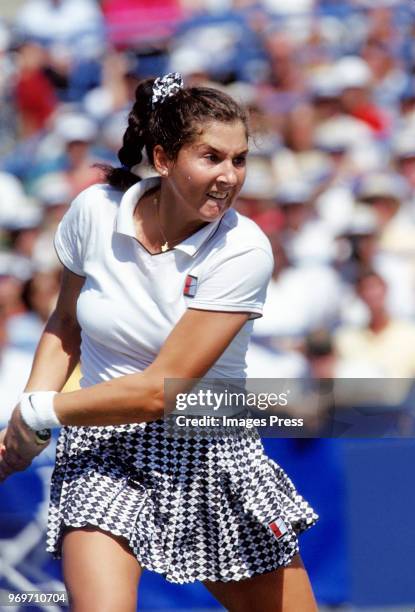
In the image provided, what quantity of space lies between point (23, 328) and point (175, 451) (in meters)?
2.86

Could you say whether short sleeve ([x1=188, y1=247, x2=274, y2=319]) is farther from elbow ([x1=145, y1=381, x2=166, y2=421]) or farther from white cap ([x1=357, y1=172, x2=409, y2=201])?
white cap ([x1=357, y1=172, x2=409, y2=201])

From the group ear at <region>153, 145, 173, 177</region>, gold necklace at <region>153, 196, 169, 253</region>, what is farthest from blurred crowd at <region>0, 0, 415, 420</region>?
ear at <region>153, 145, 173, 177</region>

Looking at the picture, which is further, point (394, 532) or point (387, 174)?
point (387, 174)

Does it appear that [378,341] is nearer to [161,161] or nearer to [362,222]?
[362,222]

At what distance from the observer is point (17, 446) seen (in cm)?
245

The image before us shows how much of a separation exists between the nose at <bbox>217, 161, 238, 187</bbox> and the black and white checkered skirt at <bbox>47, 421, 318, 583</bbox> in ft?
1.83

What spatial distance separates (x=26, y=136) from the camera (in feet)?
22.5

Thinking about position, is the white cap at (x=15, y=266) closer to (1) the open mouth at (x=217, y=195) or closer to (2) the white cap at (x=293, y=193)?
(2) the white cap at (x=293, y=193)

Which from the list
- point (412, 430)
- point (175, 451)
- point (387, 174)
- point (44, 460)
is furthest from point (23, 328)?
point (175, 451)

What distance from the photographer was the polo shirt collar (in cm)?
240

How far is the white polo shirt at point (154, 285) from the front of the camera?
7.71 ft

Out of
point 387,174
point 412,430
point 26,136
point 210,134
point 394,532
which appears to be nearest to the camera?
point 210,134

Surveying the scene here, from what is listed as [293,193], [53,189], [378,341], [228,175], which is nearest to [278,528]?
[228,175]

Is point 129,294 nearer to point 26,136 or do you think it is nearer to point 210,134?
point 210,134
